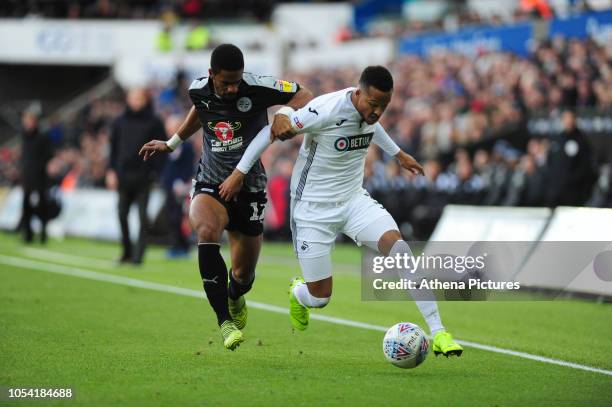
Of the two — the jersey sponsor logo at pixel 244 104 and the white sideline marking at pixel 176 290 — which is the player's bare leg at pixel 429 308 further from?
the jersey sponsor logo at pixel 244 104

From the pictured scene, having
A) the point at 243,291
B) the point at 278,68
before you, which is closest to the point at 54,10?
the point at 278,68

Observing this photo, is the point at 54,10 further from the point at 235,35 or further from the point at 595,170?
the point at 595,170

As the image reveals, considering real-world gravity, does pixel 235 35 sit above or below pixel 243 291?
below

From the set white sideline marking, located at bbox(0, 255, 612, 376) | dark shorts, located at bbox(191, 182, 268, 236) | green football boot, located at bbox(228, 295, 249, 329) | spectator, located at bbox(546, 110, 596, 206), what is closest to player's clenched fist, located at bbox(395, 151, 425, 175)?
dark shorts, located at bbox(191, 182, 268, 236)

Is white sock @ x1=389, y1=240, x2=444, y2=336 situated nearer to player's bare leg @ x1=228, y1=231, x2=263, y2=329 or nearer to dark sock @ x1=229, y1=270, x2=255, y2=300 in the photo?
player's bare leg @ x1=228, y1=231, x2=263, y2=329

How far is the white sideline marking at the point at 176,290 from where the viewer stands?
8.61m

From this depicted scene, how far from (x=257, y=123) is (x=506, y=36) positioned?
1818cm

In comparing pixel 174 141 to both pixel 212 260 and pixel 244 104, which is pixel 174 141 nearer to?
pixel 244 104

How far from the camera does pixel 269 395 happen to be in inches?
268

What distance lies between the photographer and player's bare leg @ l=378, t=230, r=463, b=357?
306 inches

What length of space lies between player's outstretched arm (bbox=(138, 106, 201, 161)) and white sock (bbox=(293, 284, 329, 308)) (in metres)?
1.56

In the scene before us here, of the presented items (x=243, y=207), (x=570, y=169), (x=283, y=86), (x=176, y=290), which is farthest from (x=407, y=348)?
(x=570, y=169)

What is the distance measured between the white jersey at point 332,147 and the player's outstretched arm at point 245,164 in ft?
1.07

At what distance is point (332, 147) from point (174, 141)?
1554 mm
